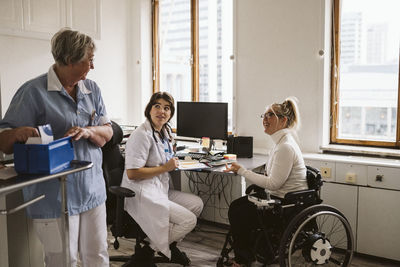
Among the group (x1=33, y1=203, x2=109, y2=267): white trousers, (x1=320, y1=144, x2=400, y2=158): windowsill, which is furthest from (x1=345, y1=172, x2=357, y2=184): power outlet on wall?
(x1=33, y1=203, x2=109, y2=267): white trousers

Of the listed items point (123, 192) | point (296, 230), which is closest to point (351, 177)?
point (296, 230)

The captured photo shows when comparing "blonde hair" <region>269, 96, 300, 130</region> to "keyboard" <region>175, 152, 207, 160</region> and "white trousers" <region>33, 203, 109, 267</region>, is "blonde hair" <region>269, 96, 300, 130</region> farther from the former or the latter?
"white trousers" <region>33, 203, 109, 267</region>

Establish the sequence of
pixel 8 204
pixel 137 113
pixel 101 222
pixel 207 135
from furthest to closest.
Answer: pixel 137 113 < pixel 207 135 < pixel 8 204 < pixel 101 222

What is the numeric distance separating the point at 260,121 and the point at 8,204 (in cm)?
211

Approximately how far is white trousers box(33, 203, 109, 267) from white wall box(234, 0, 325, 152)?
1911 millimetres

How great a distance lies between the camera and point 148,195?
7.91ft

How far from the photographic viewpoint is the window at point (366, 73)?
305cm

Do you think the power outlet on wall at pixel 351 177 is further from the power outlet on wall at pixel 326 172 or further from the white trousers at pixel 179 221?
the white trousers at pixel 179 221

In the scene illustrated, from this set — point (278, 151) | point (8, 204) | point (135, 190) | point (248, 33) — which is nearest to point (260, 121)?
point (248, 33)

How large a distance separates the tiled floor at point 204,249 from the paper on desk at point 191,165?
2.24 ft

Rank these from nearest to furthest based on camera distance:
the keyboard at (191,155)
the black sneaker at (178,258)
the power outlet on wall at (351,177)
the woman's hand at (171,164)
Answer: the woman's hand at (171,164) → the black sneaker at (178,258) → the power outlet on wall at (351,177) → the keyboard at (191,155)

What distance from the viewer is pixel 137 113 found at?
4398 mm

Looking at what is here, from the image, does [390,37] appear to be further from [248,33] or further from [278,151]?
[278,151]

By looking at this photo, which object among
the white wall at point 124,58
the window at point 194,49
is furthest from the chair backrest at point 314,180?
the white wall at point 124,58
